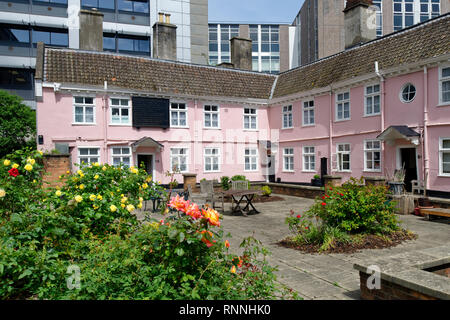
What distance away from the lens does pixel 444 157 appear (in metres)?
14.9

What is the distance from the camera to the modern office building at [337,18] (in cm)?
4669

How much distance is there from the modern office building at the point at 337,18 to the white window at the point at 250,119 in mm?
27215

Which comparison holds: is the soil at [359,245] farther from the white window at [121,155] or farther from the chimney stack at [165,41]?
the chimney stack at [165,41]

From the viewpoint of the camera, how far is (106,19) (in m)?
40.7

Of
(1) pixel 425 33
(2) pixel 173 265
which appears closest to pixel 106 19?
(1) pixel 425 33

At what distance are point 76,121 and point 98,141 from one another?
64.9 inches

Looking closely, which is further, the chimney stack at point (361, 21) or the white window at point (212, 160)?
the white window at point (212, 160)

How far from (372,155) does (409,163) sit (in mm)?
1892

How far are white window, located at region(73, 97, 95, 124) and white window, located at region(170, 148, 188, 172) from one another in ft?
17.6

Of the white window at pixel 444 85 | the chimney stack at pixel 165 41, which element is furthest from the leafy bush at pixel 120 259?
the chimney stack at pixel 165 41

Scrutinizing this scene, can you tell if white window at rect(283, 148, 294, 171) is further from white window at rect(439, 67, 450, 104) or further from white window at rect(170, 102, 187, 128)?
white window at rect(439, 67, 450, 104)

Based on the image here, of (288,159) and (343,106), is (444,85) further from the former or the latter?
(288,159)

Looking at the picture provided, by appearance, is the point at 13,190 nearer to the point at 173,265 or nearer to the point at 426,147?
the point at 173,265

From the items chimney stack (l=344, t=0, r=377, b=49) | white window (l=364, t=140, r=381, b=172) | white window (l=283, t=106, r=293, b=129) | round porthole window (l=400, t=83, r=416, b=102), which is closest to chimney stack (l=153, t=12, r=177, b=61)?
white window (l=283, t=106, r=293, b=129)
